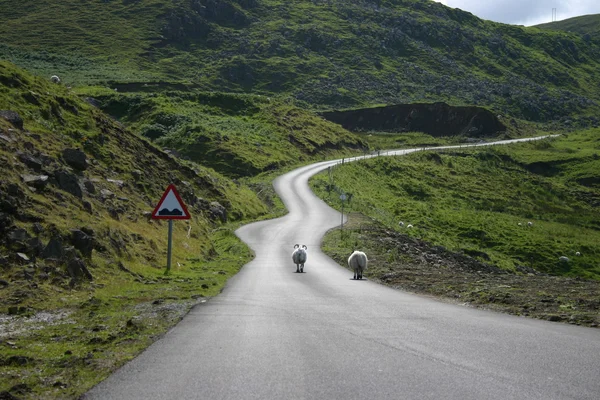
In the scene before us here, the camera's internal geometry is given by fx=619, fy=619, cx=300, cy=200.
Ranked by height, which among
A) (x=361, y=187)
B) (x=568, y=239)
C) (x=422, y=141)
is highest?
(x=422, y=141)

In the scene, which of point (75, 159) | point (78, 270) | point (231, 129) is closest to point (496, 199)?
point (231, 129)

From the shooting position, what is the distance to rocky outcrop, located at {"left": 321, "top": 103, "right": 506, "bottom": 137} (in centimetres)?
12456

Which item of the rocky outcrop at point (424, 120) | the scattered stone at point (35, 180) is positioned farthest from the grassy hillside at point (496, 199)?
the scattered stone at point (35, 180)

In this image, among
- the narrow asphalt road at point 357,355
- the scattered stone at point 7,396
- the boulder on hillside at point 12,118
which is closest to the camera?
the scattered stone at point 7,396

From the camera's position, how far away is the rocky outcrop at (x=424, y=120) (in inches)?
4904

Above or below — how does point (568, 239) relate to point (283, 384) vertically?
above

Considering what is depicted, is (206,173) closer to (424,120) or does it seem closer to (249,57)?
(424,120)

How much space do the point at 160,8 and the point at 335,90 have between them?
71845 millimetres

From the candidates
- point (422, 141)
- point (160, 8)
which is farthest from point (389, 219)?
point (160, 8)

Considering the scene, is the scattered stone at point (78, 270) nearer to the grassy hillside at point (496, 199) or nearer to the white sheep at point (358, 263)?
the white sheep at point (358, 263)

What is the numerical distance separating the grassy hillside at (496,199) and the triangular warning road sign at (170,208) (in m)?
25.1

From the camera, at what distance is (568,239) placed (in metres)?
50.3

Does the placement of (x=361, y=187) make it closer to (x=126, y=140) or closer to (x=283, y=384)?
(x=126, y=140)

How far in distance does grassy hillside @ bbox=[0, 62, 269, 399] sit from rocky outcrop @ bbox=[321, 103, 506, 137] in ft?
307
